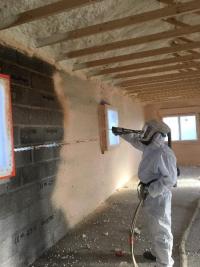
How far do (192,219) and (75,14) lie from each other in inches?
104

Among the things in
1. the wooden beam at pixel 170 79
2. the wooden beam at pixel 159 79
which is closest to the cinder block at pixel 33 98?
the wooden beam at pixel 159 79

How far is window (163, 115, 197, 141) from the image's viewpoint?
8.64 metres

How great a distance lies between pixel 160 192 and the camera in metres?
2.29

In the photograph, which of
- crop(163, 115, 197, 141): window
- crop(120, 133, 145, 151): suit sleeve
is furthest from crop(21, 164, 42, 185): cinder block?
crop(163, 115, 197, 141): window

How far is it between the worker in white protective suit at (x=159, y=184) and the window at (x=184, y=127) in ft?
21.4

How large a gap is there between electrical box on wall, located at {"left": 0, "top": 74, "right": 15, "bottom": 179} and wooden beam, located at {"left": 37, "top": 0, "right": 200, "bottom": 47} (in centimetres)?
69

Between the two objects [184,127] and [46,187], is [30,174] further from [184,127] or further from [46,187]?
[184,127]

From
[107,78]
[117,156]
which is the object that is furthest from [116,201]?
[107,78]

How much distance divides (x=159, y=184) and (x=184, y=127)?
683cm

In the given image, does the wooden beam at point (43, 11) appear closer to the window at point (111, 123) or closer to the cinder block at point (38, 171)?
the cinder block at point (38, 171)

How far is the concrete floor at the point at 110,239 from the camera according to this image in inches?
102

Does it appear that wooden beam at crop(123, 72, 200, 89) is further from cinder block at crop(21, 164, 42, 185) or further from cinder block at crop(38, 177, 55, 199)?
cinder block at crop(21, 164, 42, 185)

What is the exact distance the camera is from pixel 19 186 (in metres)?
2.47

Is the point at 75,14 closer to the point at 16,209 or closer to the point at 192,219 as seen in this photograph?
the point at 16,209
